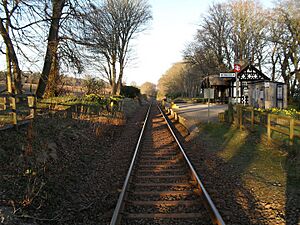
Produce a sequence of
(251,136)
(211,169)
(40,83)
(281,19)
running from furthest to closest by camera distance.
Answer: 1. (281,19)
2. (40,83)
3. (251,136)
4. (211,169)

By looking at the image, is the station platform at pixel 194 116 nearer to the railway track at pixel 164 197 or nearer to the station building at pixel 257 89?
the station building at pixel 257 89

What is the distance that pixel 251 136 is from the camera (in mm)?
11820

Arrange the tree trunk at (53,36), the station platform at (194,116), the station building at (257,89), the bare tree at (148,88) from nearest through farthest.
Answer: the tree trunk at (53,36) < the station platform at (194,116) < the station building at (257,89) < the bare tree at (148,88)

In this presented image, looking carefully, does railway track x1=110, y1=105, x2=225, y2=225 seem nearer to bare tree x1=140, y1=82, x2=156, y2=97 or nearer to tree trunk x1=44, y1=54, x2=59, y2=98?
tree trunk x1=44, y1=54, x2=59, y2=98

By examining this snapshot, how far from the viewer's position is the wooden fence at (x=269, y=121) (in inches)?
324

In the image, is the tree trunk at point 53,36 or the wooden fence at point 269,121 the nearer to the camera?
the wooden fence at point 269,121

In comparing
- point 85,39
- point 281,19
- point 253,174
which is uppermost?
point 281,19

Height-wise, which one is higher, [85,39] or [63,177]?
[85,39]

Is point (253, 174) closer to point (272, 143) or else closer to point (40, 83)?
point (272, 143)

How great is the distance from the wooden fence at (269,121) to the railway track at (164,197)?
3.12m

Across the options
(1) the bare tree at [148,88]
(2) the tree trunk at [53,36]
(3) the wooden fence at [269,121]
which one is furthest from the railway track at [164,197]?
(1) the bare tree at [148,88]

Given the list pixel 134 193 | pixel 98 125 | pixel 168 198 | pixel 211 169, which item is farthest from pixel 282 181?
pixel 98 125

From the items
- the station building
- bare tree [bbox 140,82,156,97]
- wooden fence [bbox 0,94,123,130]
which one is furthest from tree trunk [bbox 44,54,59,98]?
bare tree [bbox 140,82,156,97]

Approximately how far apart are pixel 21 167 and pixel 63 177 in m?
0.98
